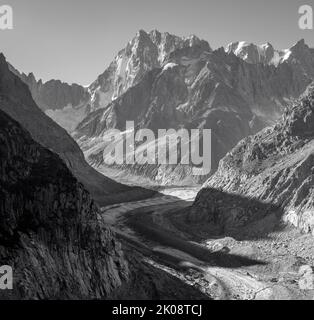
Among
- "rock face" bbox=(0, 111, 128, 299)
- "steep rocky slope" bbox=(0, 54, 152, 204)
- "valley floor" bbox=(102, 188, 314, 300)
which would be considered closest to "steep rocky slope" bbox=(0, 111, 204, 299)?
"rock face" bbox=(0, 111, 128, 299)

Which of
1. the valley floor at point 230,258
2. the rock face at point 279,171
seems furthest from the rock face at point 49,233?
the rock face at point 279,171

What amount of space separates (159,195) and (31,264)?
5071 inches

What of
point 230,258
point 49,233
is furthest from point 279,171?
point 49,233

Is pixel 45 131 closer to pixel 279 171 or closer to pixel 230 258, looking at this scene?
pixel 279 171

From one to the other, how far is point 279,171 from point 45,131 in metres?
89.1

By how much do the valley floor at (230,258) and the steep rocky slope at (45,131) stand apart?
5380 cm

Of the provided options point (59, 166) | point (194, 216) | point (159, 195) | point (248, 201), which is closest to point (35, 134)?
point (159, 195)

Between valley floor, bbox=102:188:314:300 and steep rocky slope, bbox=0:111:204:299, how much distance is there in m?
8.41

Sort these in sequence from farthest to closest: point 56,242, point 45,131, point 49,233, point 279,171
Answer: point 45,131
point 279,171
point 56,242
point 49,233

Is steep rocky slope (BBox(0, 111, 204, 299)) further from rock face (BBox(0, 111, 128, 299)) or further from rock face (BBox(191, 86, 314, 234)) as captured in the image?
rock face (BBox(191, 86, 314, 234))

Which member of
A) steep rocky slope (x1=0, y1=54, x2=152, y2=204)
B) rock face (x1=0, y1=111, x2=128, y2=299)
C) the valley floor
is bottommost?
the valley floor

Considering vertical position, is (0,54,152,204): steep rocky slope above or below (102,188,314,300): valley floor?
above

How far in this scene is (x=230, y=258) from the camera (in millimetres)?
101500

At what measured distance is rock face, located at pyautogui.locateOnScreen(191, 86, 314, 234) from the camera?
4486 inches
